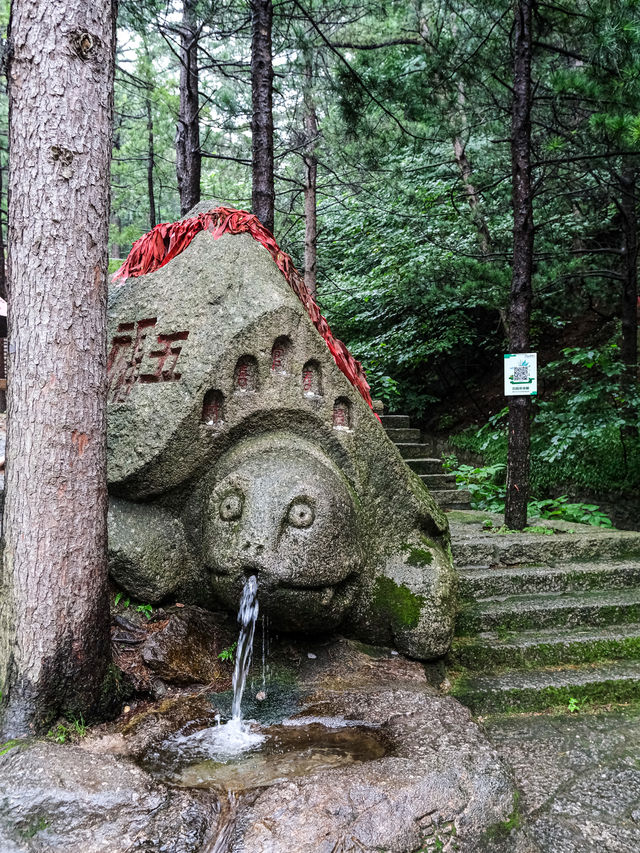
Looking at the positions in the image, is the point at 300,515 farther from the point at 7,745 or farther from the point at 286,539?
the point at 7,745

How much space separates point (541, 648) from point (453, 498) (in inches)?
126

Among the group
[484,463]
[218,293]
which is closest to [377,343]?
[484,463]

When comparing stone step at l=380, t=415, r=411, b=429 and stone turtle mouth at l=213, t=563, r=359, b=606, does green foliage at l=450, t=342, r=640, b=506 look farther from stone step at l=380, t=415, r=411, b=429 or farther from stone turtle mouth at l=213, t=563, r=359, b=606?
stone turtle mouth at l=213, t=563, r=359, b=606

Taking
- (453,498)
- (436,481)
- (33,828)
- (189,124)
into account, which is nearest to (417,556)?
(33,828)

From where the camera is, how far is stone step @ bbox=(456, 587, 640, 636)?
163 inches

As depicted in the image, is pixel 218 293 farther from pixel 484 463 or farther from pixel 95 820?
pixel 484 463

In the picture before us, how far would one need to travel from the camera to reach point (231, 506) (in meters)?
3.25

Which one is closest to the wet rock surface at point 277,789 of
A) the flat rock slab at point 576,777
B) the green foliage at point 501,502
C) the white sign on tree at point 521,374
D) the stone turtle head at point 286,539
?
the flat rock slab at point 576,777

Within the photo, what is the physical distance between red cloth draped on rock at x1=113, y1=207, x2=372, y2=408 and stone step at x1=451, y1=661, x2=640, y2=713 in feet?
6.26

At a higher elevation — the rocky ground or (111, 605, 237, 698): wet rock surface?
(111, 605, 237, 698): wet rock surface

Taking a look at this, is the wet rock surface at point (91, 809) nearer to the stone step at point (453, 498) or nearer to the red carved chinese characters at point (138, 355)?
the red carved chinese characters at point (138, 355)

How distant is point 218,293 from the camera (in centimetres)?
362

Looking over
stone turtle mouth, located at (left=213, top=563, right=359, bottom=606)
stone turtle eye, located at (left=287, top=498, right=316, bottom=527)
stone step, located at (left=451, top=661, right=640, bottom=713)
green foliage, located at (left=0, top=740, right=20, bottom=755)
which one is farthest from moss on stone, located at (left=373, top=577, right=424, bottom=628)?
green foliage, located at (left=0, top=740, right=20, bottom=755)

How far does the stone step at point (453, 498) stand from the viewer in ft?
23.1
